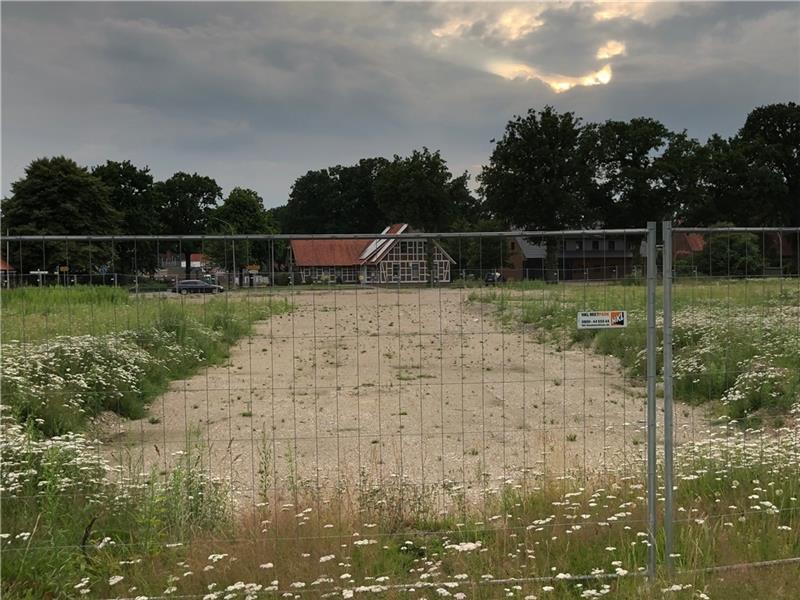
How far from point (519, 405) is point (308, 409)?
3932mm

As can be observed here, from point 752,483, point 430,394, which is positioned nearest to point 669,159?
point 430,394

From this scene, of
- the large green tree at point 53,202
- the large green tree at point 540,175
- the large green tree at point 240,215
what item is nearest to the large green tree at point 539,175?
the large green tree at point 540,175

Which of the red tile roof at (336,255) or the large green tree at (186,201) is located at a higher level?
the large green tree at (186,201)

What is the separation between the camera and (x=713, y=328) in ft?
36.6

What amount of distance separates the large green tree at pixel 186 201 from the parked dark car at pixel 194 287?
3747 inches

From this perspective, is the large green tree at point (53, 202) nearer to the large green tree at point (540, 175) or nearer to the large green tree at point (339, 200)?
the large green tree at point (540, 175)

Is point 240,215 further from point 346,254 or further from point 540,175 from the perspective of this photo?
point 346,254

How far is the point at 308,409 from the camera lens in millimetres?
12672

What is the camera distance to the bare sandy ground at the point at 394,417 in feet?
22.8

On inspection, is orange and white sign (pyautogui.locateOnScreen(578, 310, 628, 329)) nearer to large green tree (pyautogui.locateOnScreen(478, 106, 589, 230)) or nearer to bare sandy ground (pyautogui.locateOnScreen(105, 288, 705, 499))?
bare sandy ground (pyautogui.locateOnScreen(105, 288, 705, 499))

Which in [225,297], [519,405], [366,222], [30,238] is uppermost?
[366,222]

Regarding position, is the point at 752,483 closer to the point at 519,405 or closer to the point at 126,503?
the point at 126,503

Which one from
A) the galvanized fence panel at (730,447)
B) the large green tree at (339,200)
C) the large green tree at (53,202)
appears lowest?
the galvanized fence panel at (730,447)

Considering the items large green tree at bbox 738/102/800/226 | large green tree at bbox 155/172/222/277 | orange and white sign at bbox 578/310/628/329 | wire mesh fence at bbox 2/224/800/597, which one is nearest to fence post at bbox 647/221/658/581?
wire mesh fence at bbox 2/224/800/597
